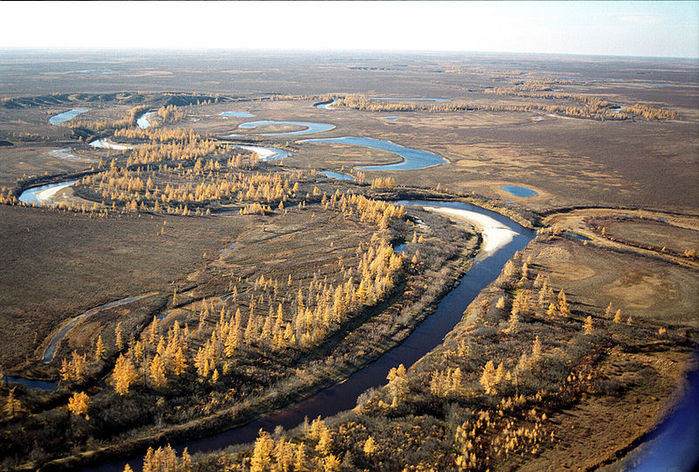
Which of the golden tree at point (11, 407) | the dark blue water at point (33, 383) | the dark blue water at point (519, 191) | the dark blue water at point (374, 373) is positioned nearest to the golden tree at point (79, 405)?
the golden tree at point (11, 407)

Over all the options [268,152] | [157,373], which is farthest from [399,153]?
[157,373]

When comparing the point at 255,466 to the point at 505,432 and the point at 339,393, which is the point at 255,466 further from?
the point at 505,432

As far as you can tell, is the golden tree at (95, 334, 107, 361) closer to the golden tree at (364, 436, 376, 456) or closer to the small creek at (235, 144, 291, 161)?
the golden tree at (364, 436, 376, 456)

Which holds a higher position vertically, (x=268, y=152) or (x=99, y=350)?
(x=268, y=152)

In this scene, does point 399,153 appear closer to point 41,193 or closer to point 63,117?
point 41,193

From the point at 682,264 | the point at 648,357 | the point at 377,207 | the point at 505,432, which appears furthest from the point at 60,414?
the point at 682,264

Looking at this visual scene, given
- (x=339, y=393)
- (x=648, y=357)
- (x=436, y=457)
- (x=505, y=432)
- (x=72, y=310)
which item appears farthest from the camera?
(x=72, y=310)

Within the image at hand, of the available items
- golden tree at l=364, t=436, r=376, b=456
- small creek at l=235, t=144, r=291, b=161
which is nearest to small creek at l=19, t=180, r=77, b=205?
small creek at l=235, t=144, r=291, b=161
